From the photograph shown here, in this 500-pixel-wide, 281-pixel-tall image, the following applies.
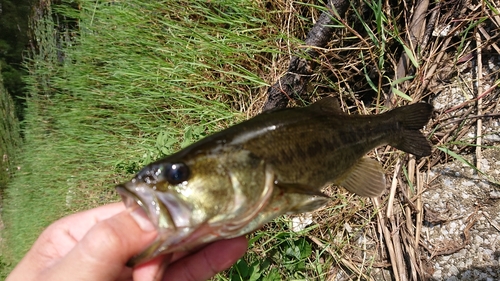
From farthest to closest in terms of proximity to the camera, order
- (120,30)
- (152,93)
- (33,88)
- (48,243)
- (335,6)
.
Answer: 1. (33,88)
2. (120,30)
3. (152,93)
4. (335,6)
5. (48,243)

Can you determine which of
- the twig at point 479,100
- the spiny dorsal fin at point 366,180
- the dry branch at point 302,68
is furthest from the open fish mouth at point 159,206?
the twig at point 479,100

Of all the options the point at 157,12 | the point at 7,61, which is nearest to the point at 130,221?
the point at 157,12

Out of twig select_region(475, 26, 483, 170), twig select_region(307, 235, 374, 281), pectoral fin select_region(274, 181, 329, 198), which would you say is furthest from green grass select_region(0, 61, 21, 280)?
twig select_region(475, 26, 483, 170)

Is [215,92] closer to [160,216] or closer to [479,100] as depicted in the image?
[479,100]

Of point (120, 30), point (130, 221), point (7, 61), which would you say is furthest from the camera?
point (7, 61)

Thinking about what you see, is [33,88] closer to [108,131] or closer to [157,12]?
[108,131]

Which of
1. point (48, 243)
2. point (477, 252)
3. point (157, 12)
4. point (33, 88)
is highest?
point (157, 12)

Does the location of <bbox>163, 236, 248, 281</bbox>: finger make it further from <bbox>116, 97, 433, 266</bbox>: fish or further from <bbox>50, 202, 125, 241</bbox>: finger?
<bbox>50, 202, 125, 241</bbox>: finger
